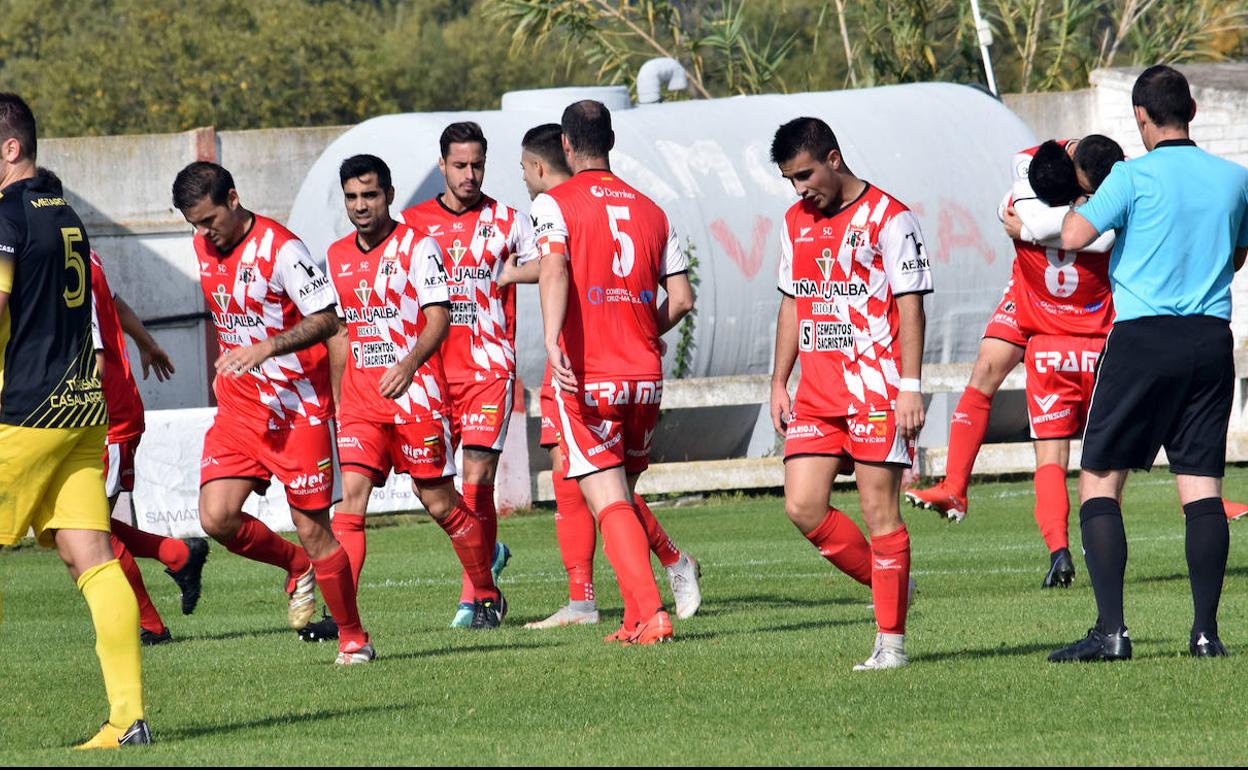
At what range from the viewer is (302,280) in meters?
8.87

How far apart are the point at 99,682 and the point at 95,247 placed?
1640 centimetres

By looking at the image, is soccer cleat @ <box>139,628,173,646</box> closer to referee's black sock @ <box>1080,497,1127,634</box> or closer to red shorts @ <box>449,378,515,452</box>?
red shorts @ <box>449,378,515,452</box>

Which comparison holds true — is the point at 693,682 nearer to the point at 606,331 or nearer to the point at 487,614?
the point at 606,331


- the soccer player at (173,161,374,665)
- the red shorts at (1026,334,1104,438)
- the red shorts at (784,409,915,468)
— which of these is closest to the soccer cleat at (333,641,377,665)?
the soccer player at (173,161,374,665)

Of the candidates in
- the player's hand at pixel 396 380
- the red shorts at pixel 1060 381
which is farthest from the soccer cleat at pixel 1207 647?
the player's hand at pixel 396 380

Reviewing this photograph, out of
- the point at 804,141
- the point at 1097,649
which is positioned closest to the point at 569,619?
the point at 1097,649

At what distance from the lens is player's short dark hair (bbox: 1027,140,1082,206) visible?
9.84m

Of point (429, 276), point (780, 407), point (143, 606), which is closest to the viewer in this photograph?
point (780, 407)

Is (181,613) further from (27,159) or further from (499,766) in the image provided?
(499,766)

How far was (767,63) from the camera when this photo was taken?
25656 millimetres

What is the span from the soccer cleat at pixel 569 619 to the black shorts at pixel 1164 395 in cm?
295

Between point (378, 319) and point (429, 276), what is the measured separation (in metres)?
0.82

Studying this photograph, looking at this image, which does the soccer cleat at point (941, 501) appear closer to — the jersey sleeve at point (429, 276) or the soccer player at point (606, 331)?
the soccer player at point (606, 331)

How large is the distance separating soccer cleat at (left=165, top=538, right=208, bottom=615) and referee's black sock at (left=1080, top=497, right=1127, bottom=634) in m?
4.85
